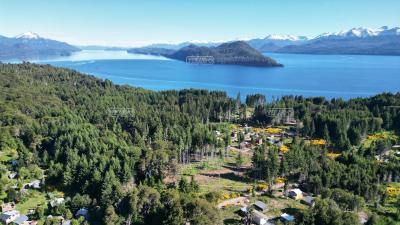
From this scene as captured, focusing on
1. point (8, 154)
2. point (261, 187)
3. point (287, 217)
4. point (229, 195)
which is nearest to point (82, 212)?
point (229, 195)

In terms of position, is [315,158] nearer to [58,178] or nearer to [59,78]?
[58,178]

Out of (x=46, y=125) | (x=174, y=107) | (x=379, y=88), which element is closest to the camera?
(x=46, y=125)

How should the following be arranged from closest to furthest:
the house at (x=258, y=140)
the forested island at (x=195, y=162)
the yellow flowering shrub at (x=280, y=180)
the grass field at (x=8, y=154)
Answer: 1. the forested island at (x=195, y=162)
2. the yellow flowering shrub at (x=280, y=180)
3. the grass field at (x=8, y=154)
4. the house at (x=258, y=140)

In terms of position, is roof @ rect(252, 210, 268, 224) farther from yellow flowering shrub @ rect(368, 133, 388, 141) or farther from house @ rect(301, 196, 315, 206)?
yellow flowering shrub @ rect(368, 133, 388, 141)

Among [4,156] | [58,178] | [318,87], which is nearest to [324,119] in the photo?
[58,178]

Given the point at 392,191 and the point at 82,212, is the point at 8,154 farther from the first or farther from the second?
the point at 392,191

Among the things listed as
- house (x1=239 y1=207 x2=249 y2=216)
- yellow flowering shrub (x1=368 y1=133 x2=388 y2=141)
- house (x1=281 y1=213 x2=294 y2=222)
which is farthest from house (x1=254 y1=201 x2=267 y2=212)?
yellow flowering shrub (x1=368 y1=133 x2=388 y2=141)

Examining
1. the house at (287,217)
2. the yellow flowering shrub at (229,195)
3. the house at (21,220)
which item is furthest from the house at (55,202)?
the house at (287,217)

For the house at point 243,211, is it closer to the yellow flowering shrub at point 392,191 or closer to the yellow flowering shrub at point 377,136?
the yellow flowering shrub at point 392,191
